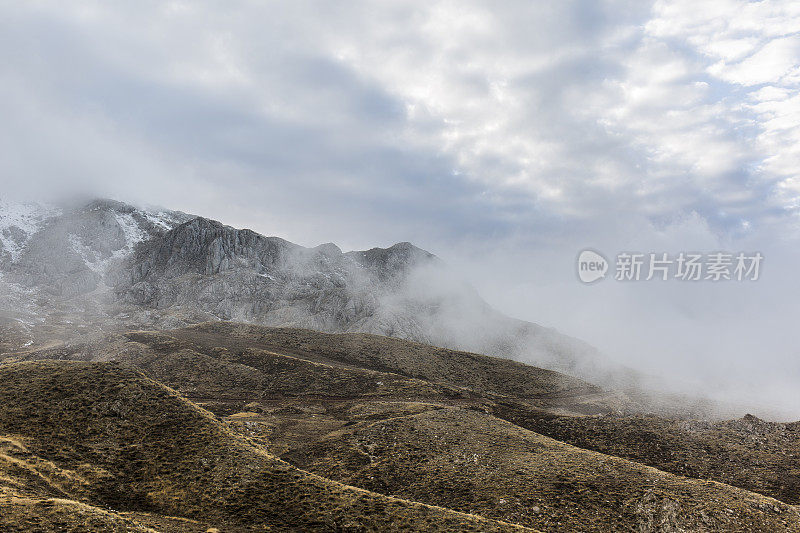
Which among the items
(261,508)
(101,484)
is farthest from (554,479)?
(101,484)

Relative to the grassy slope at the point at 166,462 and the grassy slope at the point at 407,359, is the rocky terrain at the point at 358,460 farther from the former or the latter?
the grassy slope at the point at 407,359

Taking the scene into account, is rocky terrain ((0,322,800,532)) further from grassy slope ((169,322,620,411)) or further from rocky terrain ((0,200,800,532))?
grassy slope ((169,322,620,411))

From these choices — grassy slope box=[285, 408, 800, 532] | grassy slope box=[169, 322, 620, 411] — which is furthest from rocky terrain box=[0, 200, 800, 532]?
grassy slope box=[169, 322, 620, 411]

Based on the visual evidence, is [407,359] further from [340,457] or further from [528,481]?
[528,481]

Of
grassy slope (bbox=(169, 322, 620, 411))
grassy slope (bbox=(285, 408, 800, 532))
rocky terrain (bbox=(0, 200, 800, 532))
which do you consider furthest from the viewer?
grassy slope (bbox=(169, 322, 620, 411))

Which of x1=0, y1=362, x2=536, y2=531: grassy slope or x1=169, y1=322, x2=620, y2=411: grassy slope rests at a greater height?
x1=169, y1=322, x2=620, y2=411: grassy slope

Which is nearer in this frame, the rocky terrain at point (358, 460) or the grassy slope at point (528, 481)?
the rocky terrain at point (358, 460)

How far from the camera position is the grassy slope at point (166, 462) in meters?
25.1

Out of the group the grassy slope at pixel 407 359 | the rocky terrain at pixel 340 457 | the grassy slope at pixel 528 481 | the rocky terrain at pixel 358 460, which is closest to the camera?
the rocky terrain at pixel 340 457

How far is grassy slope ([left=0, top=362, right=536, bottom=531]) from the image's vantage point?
990 inches

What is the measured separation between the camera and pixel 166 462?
31.0m

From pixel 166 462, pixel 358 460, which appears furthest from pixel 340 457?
pixel 166 462

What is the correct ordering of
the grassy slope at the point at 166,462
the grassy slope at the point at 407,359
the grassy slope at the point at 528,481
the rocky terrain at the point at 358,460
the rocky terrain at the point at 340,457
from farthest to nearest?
1. the grassy slope at the point at 407,359
2. the grassy slope at the point at 528,481
3. the rocky terrain at the point at 358,460
4. the rocky terrain at the point at 340,457
5. the grassy slope at the point at 166,462

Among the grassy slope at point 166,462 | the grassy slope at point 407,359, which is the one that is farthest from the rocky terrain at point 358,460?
the grassy slope at point 407,359
